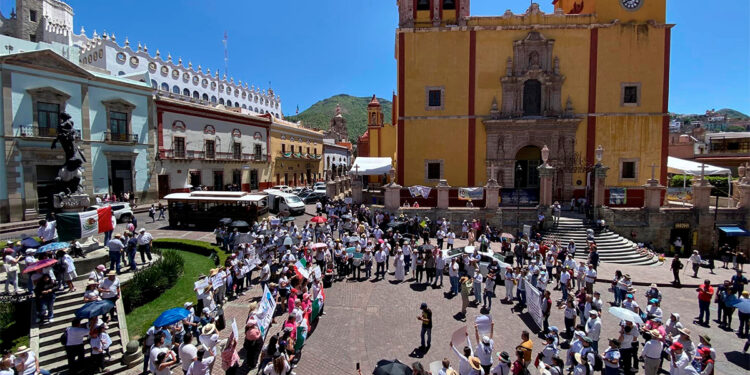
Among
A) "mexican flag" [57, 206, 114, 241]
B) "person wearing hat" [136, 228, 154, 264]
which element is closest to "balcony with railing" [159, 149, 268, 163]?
"mexican flag" [57, 206, 114, 241]

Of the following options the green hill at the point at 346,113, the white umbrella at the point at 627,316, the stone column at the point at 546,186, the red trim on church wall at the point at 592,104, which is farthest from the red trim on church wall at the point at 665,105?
the green hill at the point at 346,113

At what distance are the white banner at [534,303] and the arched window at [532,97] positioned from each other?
20.1m

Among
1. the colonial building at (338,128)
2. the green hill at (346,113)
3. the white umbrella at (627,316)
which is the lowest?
the white umbrella at (627,316)

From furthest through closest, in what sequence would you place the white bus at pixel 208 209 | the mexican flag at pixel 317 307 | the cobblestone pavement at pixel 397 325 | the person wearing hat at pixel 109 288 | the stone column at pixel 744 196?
the white bus at pixel 208 209 → the stone column at pixel 744 196 → the mexican flag at pixel 317 307 → the person wearing hat at pixel 109 288 → the cobblestone pavement at pixel 397 325

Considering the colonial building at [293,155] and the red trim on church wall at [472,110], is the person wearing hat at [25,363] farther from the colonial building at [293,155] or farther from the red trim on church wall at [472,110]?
the colonial building at [293,155]

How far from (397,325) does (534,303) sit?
410cm

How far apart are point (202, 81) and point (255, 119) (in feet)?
67.0

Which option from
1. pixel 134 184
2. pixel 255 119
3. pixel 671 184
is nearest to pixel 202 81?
pixel 255 119

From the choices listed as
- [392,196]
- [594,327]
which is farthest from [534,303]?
[392,196]

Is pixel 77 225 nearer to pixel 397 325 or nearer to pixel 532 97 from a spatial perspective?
pixel 397 325

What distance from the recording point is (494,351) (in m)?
9.33

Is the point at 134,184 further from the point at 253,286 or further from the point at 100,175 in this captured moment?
the point at 253,286

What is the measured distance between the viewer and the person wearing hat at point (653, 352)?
7.83m

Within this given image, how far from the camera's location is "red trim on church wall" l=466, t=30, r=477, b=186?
27.9m
